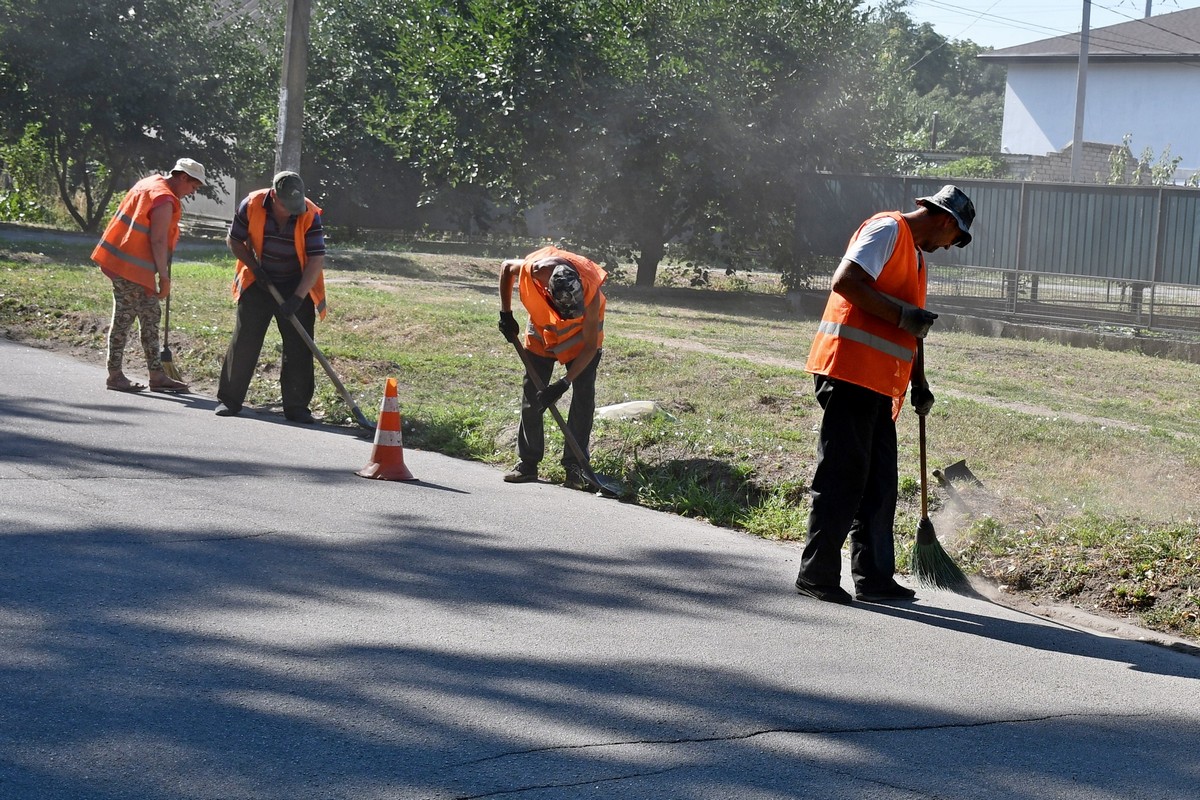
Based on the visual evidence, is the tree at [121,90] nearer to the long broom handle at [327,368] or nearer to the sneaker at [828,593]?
the long broom handle at [327,368]

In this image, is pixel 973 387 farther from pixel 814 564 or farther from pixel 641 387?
pixel 814 564

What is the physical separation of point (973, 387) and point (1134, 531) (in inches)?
203

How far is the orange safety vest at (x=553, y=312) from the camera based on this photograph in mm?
7570

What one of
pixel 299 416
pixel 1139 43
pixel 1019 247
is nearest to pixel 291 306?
pixel 299 416

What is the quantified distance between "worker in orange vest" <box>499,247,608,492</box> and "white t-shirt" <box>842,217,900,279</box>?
6.90 ft

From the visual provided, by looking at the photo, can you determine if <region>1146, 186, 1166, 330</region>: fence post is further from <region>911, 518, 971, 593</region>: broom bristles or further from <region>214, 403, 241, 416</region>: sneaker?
<region>214, 403, 241, 416</region>: sneaker

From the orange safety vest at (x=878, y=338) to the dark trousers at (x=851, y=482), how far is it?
0.23 feet

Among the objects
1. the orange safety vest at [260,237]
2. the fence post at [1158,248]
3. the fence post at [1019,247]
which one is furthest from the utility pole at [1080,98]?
the orange safety vest at [260,237]

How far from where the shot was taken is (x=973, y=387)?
38.5 feet

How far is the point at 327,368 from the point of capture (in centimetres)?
927

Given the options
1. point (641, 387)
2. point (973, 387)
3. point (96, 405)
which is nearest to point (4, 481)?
point (96, 405)

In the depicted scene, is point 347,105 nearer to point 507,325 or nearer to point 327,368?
point 327,368

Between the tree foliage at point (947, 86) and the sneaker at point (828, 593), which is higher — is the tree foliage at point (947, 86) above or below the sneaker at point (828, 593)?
above

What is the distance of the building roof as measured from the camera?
45.9m
